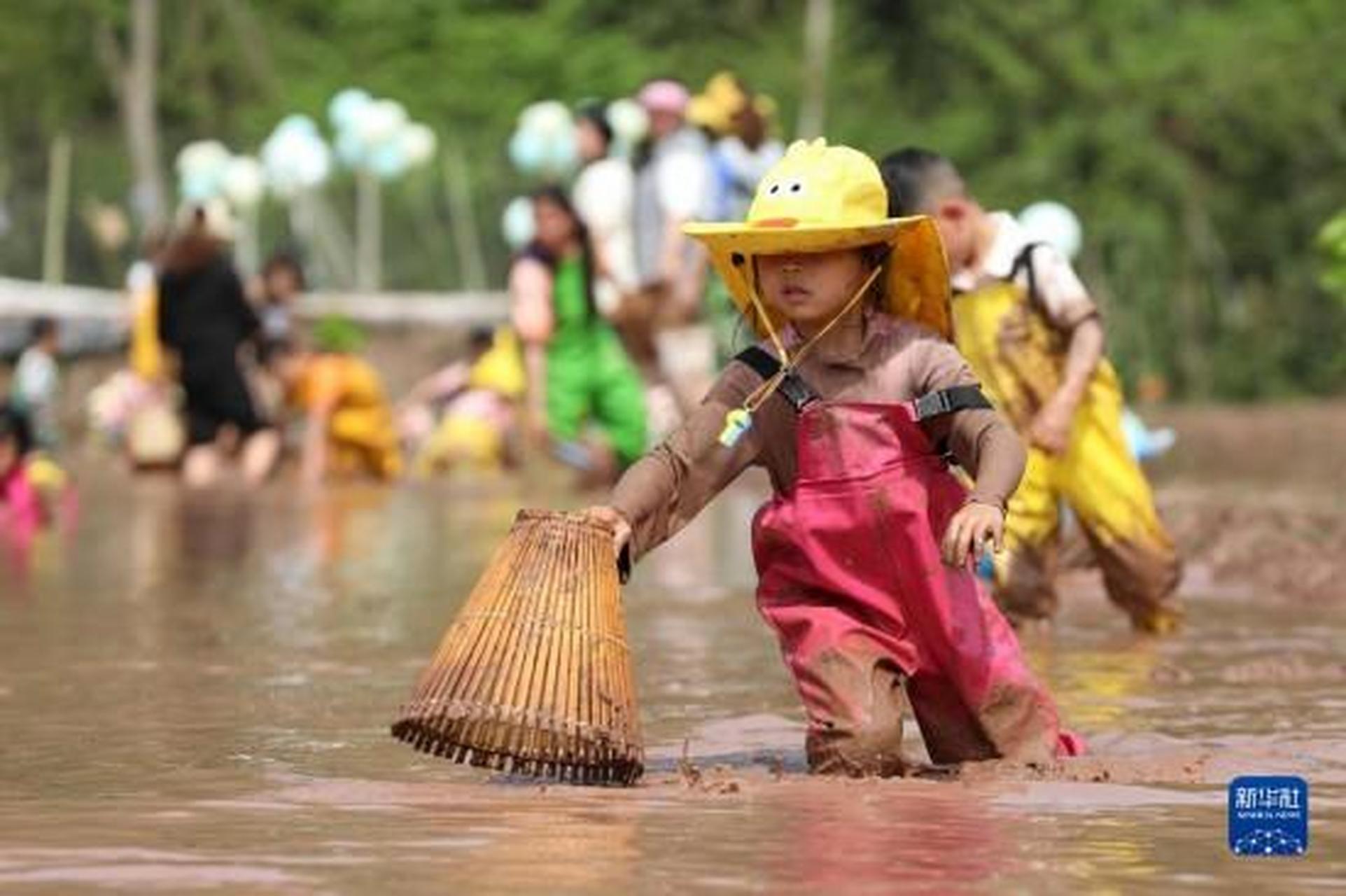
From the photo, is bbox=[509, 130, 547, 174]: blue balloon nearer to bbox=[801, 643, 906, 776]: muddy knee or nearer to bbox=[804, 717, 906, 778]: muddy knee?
bbox=[801, 643, 906, 776]: muddy knee

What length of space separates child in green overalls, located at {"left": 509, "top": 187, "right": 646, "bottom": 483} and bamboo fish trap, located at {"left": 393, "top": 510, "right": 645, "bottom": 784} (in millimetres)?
13107

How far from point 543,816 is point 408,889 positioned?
3.15 ft

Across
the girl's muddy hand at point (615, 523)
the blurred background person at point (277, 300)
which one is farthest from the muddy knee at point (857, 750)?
the blurred background person at point (277, 300)

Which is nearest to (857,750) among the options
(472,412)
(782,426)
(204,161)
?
(782,426)

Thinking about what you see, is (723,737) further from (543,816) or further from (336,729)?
(543,816)

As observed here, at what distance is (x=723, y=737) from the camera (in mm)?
8641

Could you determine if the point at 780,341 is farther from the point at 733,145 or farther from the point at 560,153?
the point at 560,153

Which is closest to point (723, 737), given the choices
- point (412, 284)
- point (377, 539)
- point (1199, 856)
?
point (1199, 856)

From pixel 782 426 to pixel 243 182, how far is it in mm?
24378

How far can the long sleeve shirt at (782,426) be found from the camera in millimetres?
7867

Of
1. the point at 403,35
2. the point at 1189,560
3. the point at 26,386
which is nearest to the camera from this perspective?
the point at 1189,560

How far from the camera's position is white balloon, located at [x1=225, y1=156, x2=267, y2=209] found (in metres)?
32.1

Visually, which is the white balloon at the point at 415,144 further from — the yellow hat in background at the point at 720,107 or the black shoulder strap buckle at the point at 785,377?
the black shoulder strap buckle at the point at 785,377

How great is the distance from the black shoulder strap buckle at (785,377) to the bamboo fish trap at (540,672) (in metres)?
0.53
